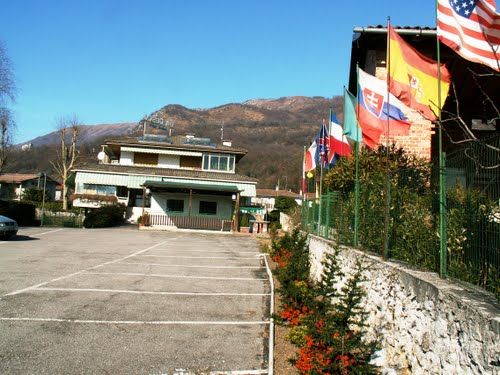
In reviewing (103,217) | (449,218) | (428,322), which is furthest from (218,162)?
(428,322)

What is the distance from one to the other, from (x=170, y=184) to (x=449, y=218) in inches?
1237

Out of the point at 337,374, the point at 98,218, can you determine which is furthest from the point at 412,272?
the point at 98,218

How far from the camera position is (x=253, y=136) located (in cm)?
13362

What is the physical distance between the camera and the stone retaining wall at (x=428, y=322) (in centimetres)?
320

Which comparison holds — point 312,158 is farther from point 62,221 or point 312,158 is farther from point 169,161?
point 169,161

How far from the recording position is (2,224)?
19.8m

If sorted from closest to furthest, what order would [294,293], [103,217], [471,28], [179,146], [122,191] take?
[471,28] < [294,293] < [103,217] < [122,191] < [179,146]

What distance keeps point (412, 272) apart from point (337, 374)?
135 cm

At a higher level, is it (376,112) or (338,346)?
(376,112)

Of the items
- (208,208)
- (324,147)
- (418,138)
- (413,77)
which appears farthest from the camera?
(208,208)

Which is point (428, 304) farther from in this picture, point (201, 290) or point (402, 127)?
point (201, 290)

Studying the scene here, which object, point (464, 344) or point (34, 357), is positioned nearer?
point (464, 344)

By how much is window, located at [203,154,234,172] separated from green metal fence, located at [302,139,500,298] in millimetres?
34134

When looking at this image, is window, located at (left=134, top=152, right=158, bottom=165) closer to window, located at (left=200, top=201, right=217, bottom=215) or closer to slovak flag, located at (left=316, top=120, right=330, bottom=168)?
window, located at (left=200, top=201, right=217, bottom=215)
